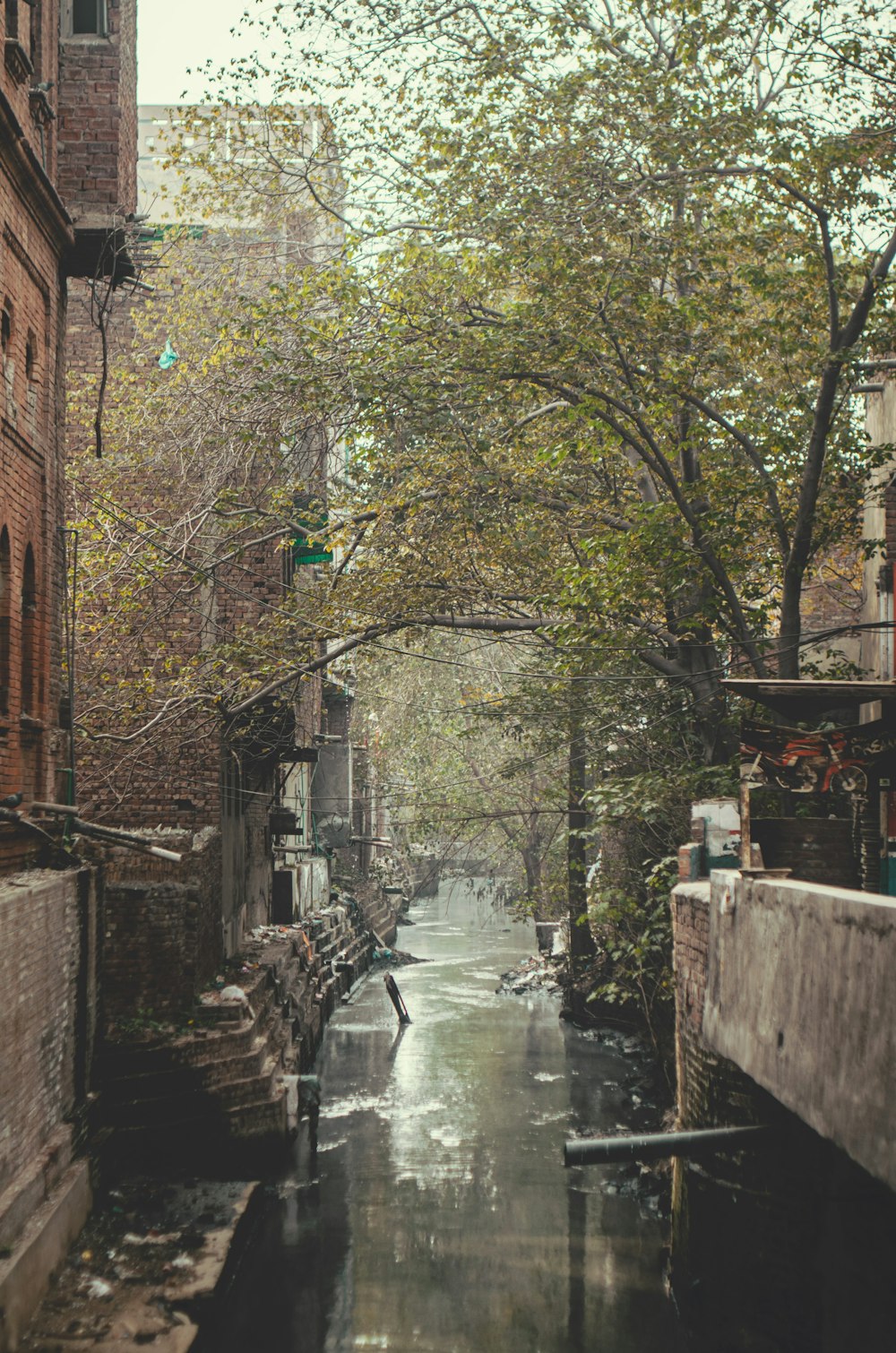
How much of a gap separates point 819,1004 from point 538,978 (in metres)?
22.3

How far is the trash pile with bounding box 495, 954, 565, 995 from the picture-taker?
2609 centimetres

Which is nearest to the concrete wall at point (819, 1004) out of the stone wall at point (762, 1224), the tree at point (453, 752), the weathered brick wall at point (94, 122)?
the stone wall at point (762, 1224)

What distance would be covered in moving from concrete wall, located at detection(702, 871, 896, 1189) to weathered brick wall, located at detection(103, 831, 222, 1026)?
7546 millimetres

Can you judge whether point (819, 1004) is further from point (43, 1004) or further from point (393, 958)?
point (393, 958)

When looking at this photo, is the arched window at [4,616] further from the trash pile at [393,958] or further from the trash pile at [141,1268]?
the trash pile at [393,958]

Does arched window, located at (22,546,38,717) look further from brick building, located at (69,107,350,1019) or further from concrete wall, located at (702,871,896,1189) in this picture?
concrete wall, located at (702,871,896,1189)

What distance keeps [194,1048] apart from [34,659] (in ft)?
15.1

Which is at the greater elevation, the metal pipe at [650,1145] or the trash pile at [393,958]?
the metal pipe at [650,1145]

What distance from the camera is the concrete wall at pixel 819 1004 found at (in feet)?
15.0

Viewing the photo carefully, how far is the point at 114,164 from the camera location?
35.5 ft

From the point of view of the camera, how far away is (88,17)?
37.5 feet

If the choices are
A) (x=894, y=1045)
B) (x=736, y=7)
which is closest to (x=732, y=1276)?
(x=894, y=1045)

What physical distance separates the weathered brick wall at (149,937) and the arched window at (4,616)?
4262 millimetres

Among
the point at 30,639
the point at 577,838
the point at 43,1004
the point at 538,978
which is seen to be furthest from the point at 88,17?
the point at 538,978
